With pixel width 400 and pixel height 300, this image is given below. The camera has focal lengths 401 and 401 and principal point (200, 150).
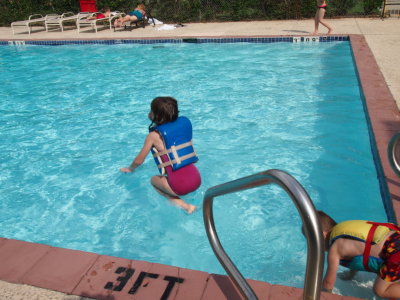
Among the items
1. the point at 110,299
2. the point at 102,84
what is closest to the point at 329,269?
the point at 110,299

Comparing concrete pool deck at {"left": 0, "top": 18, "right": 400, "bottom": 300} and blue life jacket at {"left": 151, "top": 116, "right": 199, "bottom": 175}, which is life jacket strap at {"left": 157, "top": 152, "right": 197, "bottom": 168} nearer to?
blue life jacket at {"left": 151, "top": 116, "right": 199, "bottom": 175}

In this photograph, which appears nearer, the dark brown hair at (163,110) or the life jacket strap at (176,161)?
the dark brown hair at (163,110)

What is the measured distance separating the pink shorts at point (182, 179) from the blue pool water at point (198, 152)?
1.60ft

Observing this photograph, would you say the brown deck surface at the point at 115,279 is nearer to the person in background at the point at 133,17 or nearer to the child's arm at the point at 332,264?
the child's arm at the point at 332,264

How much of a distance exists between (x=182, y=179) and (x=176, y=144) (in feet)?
1.31

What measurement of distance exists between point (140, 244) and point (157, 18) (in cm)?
1549

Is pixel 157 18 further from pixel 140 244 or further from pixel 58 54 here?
pixel 140 244

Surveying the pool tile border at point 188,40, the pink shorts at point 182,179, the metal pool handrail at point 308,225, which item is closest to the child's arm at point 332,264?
the metal pool handrail at point 308,225

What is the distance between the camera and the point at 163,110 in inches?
154

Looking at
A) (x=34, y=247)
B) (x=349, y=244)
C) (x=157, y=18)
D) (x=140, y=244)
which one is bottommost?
(x=140, y=244)

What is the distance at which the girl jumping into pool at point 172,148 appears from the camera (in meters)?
3.95

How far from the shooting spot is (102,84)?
33.0 feet

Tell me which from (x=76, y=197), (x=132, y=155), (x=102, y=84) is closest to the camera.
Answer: (x=76, y=197)

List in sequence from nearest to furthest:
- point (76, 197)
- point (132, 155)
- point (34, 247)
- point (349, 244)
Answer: point (349, 244) < point (34, 247) < point (76, 197) < point (132, 155)
